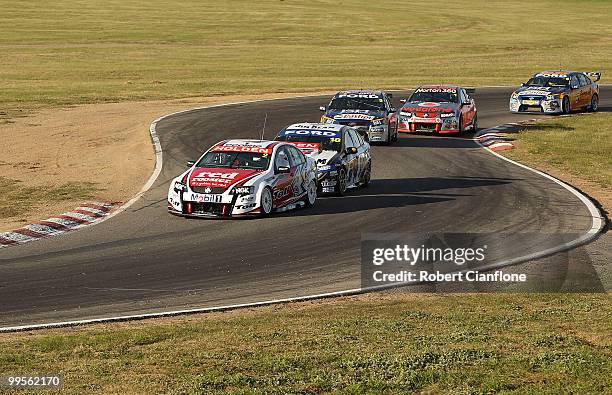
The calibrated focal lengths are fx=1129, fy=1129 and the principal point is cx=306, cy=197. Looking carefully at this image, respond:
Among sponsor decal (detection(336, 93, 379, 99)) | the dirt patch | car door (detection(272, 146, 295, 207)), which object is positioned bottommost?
the dirt patch

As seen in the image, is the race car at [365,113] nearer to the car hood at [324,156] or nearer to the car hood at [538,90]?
the car hood at [324,156]

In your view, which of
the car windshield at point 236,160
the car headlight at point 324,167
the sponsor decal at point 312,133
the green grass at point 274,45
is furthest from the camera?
the green grass at point 274,45

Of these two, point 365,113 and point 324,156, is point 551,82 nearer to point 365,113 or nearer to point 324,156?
point 365,113

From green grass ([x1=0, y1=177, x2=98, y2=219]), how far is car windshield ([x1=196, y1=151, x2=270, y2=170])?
3.22 m

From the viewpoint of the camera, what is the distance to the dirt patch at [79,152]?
2467cm

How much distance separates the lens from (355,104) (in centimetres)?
3347

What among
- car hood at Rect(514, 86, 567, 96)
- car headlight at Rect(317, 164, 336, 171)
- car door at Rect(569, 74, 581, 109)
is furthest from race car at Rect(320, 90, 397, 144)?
car door at Rect(569, 74, 581, 109)

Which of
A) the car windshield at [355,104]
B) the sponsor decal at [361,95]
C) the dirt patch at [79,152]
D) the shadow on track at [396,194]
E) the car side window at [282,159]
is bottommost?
the shadow on track at [396,194]

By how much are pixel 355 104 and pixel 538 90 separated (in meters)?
12.4

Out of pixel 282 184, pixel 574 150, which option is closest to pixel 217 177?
pixel 282 184

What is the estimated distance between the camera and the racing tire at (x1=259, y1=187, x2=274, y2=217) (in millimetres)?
21219

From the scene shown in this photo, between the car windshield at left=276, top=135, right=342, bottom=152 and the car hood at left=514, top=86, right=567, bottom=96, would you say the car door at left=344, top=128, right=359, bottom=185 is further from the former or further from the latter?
the car hood at left=514, top=86, right=567, bottom=96

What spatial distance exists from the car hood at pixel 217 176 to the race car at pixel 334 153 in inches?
108

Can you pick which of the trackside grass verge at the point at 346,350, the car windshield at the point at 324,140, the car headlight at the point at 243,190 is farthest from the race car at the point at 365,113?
the trackside grass verge at the point at 346,350
